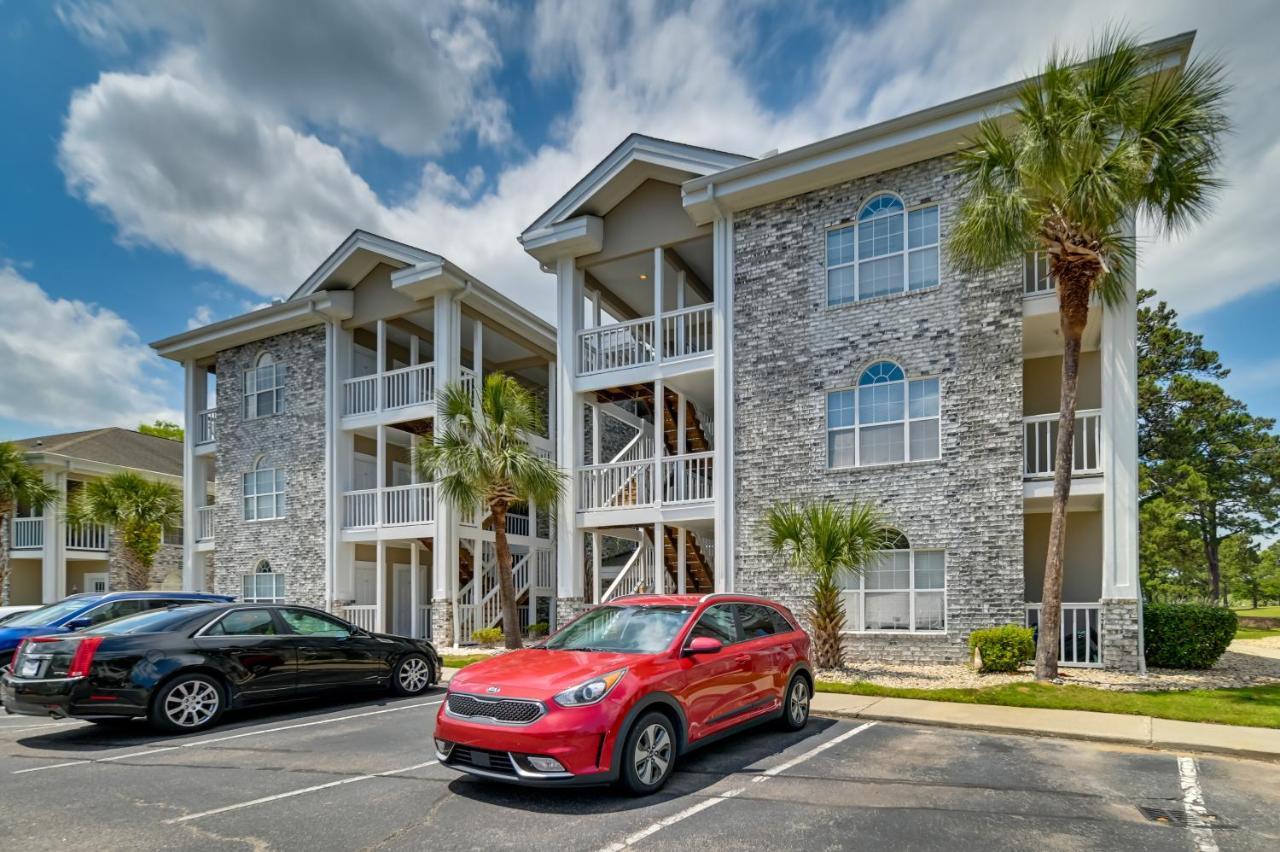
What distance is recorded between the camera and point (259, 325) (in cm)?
2275

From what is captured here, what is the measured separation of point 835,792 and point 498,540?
37.6 ft

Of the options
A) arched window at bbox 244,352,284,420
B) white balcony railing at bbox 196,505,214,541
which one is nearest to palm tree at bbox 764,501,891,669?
arched window at bbox 244,352,284,420

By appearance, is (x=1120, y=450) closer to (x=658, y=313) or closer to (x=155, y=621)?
(x=658, y=313)

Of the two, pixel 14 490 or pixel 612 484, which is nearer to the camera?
pixel 612 484

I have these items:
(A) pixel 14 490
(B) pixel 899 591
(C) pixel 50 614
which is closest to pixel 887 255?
(B) pixel 899 591

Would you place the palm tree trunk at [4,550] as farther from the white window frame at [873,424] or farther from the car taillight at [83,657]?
the white window frame at [873,424]

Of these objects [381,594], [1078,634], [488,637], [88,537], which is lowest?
[488,637]

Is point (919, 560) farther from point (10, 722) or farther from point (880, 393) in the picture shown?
point (10, 722)

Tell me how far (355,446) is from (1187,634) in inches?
791

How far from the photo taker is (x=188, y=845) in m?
5.45

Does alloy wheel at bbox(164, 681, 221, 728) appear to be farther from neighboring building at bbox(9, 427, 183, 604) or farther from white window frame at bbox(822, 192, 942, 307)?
neighboring building at bbox(9, 427, 183, 604)

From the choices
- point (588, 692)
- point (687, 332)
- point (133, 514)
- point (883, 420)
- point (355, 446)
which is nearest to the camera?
point (588, 692)

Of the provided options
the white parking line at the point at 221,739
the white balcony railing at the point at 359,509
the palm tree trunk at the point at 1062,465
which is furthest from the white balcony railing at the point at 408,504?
the palm tree trunk at the point at 1062,465

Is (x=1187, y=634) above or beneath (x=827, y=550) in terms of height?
beneath
